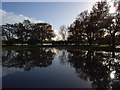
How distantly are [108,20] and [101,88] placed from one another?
71.2 ft

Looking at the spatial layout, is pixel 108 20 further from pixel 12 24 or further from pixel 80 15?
pixel 12 24

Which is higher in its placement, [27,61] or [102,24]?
[102,24]

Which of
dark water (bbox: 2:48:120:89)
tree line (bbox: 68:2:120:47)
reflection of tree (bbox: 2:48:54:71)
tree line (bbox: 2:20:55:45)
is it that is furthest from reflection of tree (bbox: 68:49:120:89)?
tree line (bbox: 2:20:55:45)

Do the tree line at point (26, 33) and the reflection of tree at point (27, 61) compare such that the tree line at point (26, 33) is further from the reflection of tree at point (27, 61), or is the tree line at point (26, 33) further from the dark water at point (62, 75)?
the dark water at point (62, 75)

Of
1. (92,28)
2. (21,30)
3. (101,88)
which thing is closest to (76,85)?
(101,88)

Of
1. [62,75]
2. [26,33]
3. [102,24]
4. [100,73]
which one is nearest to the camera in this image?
[62,75]

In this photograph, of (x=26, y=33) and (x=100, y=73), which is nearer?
(x=100, y=73)

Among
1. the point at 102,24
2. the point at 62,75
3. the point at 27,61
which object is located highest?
the point at 102,24

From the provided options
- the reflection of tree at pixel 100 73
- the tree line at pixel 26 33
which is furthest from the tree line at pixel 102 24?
the tree line at pixel 26 33

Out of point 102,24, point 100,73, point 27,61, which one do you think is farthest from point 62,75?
point 102,24

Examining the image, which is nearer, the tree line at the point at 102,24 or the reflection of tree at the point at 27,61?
the reflection of tree at the point at 27,61

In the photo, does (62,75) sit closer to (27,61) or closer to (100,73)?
(100,73)

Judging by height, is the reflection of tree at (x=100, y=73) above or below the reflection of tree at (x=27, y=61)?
below

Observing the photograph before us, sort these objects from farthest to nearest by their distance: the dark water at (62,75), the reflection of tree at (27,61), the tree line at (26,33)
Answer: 1. the tree line at (26,33)
2. the reflection of tree at (27,61)
3. the dark water at (62,75)
